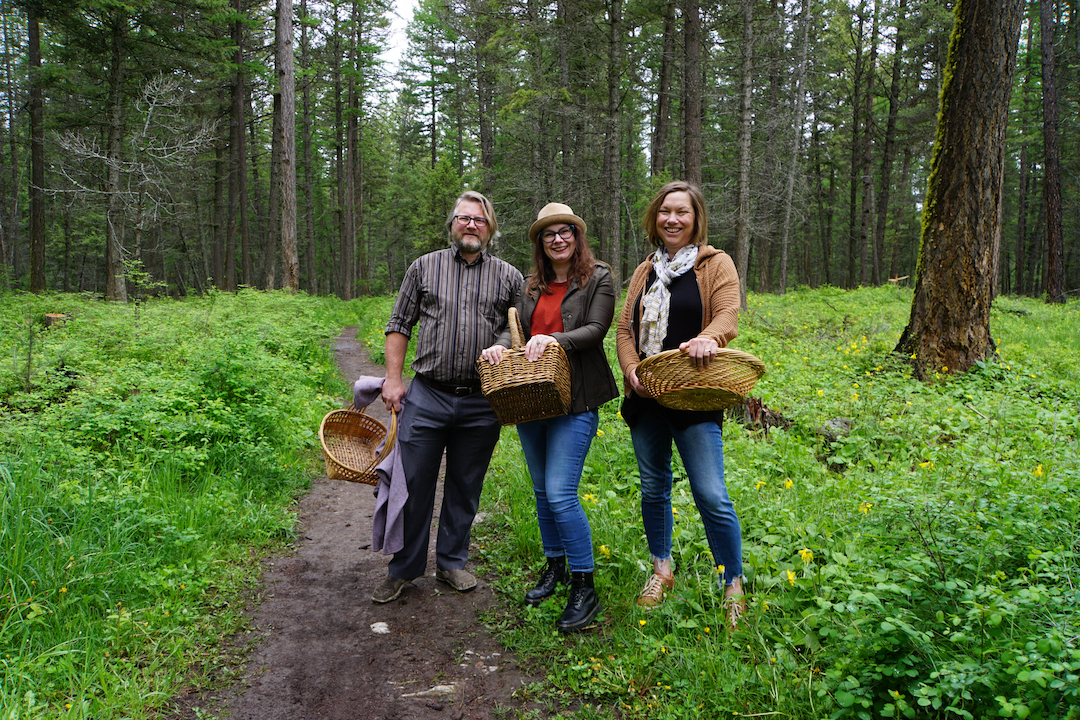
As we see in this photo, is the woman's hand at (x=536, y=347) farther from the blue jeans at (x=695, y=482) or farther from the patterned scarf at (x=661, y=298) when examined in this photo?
the blue jeans at (x=695, y=482)

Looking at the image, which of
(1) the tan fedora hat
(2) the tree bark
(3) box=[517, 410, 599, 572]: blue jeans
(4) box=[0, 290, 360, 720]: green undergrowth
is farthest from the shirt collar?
(2) the tree bark

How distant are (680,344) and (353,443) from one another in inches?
100

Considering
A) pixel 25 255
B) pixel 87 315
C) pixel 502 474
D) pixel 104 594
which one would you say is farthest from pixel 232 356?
pixel 25 255

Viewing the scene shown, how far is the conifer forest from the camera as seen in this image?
1534cm

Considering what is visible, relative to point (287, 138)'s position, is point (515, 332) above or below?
below

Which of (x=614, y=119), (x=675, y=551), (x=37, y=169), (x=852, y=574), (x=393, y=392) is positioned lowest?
(x=675, y=551)

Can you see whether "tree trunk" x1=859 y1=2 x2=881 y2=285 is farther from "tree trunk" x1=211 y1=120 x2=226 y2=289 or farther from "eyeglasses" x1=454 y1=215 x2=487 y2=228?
"eyeglasses" x1=454 y1=215 x2=487 y2=228

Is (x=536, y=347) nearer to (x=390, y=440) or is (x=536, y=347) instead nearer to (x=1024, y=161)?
(x=390, y=440)

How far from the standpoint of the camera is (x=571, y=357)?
3180mm

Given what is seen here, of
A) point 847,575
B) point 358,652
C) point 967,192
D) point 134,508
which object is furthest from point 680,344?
point 967,192

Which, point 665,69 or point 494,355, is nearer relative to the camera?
point 494,355

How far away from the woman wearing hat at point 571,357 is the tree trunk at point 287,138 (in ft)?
42.6

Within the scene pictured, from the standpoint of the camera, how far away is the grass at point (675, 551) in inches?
85.7

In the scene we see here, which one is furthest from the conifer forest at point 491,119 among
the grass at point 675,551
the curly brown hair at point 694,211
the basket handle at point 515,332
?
the basket handle at point 515,332
